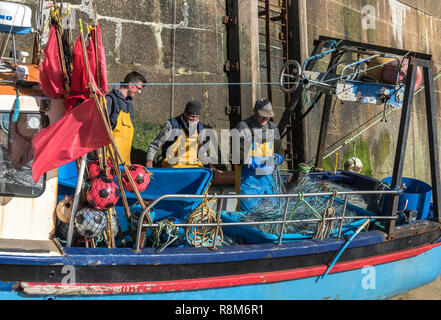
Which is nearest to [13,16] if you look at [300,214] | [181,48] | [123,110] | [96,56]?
[96,56]

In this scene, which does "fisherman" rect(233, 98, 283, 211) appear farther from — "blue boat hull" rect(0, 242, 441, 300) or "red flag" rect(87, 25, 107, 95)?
"red flag" rect(87, 25, 107, 95)

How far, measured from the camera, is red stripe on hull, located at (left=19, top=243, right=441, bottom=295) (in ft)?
9.99

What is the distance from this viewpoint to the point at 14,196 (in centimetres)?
320

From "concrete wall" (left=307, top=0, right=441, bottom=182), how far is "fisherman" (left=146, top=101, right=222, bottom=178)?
2.98m

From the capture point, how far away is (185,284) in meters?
3.34

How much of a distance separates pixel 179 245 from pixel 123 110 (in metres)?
1.82

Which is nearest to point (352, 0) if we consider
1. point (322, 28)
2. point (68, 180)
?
point (322, 28)

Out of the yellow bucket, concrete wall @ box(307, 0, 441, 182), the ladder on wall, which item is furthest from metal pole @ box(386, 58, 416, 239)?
concrete wall @ box(307, 0, 441, 182)

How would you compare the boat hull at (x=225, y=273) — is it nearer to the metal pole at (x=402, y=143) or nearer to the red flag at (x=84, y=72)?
the metal pole at (x=402, y=143)

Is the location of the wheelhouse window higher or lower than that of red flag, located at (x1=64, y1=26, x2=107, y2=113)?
lower

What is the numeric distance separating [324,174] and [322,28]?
3.62m

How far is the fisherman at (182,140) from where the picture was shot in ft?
17.1
